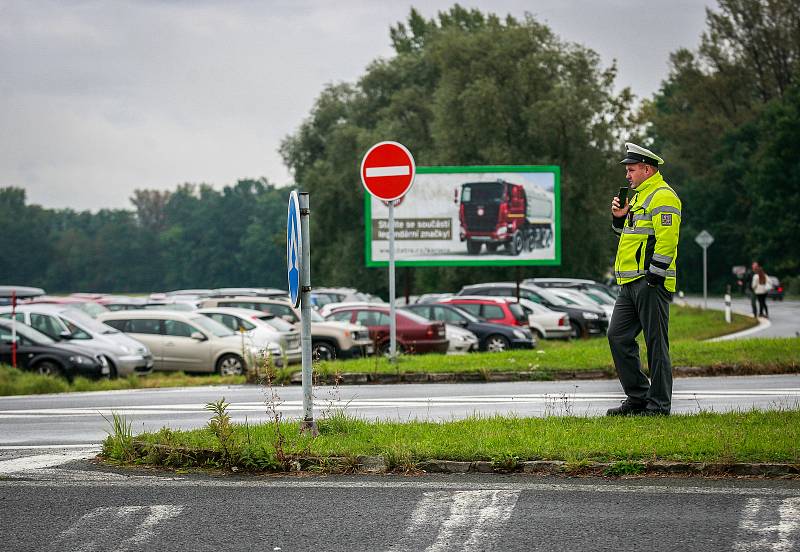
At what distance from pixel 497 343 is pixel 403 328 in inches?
131

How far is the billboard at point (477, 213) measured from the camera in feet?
102

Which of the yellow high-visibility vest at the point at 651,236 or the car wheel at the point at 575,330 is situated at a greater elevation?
the yellow high-visibility vest at the point at 651,236

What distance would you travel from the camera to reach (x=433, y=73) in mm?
70562

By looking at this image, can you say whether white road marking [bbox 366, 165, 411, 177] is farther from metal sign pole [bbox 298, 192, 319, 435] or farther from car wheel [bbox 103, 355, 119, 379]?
metal sign pole [bbox 298, 192, 319, 435]

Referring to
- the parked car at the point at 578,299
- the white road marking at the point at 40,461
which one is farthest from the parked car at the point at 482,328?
the white road marking at the point at 40,461

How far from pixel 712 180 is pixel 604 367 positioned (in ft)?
236

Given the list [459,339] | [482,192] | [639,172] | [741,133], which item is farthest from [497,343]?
[741,133]

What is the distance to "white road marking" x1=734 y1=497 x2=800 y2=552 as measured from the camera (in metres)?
5.61

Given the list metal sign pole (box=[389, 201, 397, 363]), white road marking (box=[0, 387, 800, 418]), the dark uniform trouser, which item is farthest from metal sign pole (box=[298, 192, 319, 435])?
metal sign pole (box=[389, 201, 397, 363])

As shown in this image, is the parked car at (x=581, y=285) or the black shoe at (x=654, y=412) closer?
the black shoe at (x=654, y=412)

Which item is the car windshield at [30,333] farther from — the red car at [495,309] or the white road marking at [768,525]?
the white road marking at [768,525]

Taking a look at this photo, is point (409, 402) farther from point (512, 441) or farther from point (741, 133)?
point (741, 133)

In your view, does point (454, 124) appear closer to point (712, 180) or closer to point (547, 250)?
point (547, 250)

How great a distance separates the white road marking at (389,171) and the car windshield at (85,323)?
7.64m
